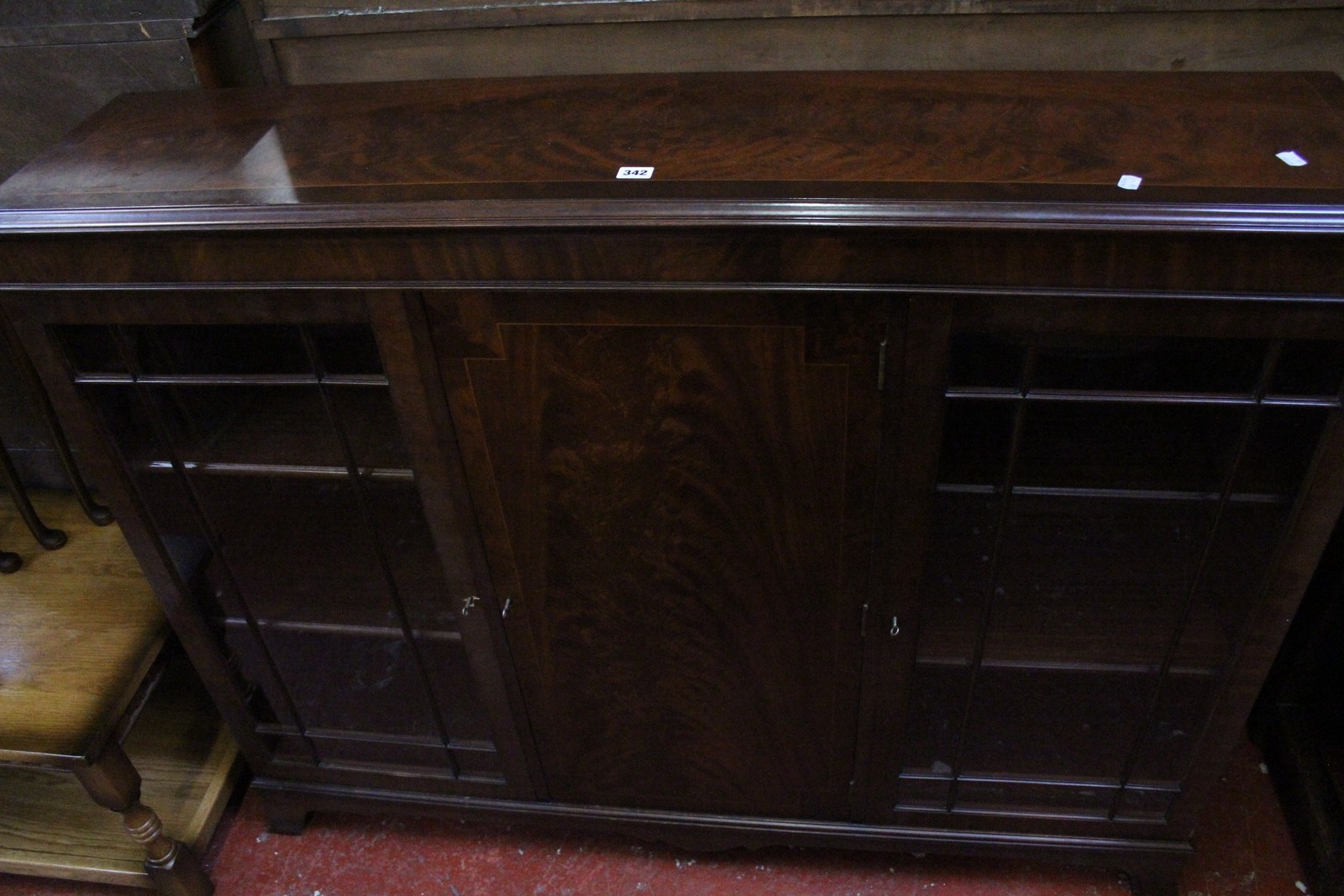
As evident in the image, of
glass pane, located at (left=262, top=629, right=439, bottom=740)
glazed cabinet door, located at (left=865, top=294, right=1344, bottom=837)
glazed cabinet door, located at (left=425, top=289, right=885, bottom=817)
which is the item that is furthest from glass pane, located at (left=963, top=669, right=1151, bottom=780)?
glass pane, located at (left=262, top=629, right=439, bottom=740)

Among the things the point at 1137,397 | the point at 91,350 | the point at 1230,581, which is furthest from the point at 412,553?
the point at 1230,581

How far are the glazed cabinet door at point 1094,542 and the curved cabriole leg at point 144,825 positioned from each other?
2.91 feet

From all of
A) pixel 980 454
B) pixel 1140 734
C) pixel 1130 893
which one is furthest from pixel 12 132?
pixel 1130 893

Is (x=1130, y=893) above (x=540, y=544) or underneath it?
underneath

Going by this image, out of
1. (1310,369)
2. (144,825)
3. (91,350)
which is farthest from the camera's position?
(144,825)

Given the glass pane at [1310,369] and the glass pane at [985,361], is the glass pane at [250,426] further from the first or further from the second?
the glass pane at [1310,369]

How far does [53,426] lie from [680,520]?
0.85 meters

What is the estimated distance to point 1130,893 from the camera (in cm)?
131

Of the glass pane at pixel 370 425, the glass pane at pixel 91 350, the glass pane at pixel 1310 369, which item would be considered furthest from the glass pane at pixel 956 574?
the glass pane at pixel 91 350

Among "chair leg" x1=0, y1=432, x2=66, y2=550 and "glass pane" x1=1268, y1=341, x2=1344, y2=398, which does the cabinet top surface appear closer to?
"glass pane" x1=1268, y1=341, x2=1344, y2=398

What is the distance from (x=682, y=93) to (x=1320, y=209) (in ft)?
1.83

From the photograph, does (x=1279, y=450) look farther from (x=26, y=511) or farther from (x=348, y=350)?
(x=26, y=511)

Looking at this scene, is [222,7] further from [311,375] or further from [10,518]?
[10,518]

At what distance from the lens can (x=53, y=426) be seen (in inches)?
51.1
